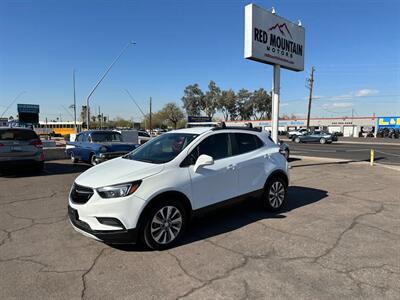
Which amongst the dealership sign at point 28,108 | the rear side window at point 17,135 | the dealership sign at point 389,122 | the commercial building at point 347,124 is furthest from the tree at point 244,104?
the rear side window at point 17,135

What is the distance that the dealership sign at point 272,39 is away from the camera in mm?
11883

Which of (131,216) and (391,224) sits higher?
(131,216)

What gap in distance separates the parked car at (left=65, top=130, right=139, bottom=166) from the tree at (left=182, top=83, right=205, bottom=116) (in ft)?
326

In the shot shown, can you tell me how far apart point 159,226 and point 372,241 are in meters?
3.15

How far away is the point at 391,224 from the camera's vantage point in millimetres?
5410

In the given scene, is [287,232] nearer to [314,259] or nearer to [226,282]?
[314,259]

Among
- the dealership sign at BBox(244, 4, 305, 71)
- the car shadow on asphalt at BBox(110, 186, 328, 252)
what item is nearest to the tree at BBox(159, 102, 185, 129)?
the dealership sign at BBox(244, 4, 305, 71)

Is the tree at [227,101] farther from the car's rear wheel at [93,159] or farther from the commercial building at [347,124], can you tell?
the car's rear wheel at [93,159]

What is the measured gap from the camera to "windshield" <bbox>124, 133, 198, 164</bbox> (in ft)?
15.4

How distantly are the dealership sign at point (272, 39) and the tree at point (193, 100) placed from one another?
98436 millimetres

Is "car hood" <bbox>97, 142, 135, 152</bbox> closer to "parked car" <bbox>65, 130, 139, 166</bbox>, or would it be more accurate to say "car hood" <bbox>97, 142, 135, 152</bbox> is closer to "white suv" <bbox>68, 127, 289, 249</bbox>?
"parked car" <bbox>65, 130, 139, 166</bbox>

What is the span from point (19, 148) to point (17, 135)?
0.46 meters

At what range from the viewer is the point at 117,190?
3.95 meters

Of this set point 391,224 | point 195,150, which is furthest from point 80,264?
point 391,224
